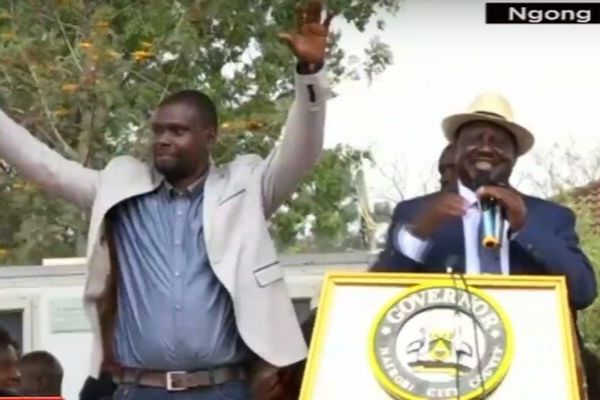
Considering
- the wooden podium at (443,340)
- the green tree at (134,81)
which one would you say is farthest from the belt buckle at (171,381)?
the green tree at (134,81)

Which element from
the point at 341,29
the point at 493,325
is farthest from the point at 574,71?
the point at 493,325

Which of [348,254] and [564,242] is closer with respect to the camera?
[564,242]

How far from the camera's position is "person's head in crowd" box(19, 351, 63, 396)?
20.0 feet

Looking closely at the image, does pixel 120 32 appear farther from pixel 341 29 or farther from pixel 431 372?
pixel 431 372

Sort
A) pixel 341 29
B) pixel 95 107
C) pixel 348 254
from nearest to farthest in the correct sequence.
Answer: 1. pixel 348 254
2. pixel 341 29
3. pixel 95 107

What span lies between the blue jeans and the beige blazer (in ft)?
0.35

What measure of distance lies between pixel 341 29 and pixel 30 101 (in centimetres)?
179

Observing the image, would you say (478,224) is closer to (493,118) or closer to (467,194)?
(467,194)

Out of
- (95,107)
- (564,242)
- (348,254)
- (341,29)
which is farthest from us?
(95,107)

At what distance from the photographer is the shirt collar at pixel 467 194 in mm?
4008

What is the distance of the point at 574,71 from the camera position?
712 centimetres

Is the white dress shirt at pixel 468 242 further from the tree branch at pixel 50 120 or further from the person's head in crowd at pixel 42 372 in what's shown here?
the tree branch at pixel 50 120

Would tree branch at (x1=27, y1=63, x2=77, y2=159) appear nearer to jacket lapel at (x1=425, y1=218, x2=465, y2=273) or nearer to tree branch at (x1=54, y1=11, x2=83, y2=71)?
tree branch at (x1=54, y1=11, x2=83, y2=71)

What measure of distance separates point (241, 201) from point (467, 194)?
0.56 metres
